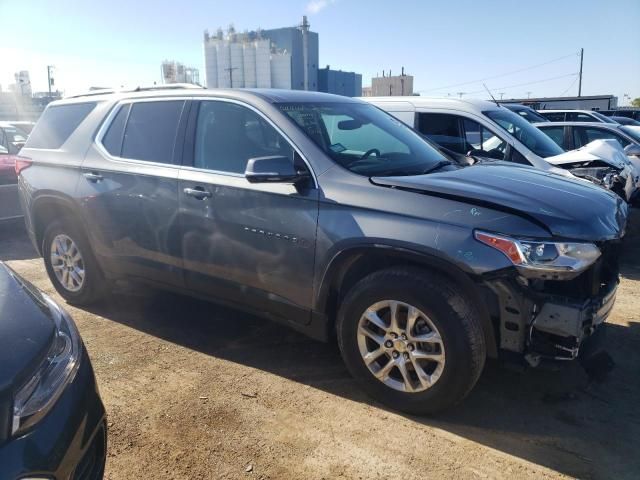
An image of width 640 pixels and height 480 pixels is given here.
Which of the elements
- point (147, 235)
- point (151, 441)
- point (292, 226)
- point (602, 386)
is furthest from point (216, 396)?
point (602, 386)

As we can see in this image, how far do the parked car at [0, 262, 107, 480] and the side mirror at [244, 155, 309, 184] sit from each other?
130cm

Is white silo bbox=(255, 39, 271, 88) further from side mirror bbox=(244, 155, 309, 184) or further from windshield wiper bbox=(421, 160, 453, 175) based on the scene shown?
side mirror bbox=(244, 155, 309, 184)

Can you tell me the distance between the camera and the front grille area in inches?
75.9

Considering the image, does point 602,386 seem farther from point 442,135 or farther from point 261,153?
point 442,135

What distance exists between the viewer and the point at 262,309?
11.8 ft

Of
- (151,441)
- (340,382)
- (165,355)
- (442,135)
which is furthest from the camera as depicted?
(442,135)

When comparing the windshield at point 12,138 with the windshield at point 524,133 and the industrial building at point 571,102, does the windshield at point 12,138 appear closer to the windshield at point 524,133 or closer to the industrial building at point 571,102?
the windshield at point 524,133

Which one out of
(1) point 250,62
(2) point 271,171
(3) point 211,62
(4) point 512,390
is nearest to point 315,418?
(4) point 512,390

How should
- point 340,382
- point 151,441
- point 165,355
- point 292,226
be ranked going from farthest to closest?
point 165,355 < point 340,382 < point 292,226 < point 151,441

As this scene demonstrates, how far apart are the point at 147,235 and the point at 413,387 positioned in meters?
2.28

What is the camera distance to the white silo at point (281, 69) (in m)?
64.8

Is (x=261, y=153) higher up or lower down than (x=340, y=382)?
higher up

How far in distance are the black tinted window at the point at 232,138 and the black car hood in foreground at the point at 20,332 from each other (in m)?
1.58

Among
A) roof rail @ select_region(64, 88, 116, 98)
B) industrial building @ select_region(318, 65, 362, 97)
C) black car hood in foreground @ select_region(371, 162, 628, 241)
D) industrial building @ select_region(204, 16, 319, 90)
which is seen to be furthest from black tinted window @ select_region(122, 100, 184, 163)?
industrial building @ select_region(318, 65, 362, 97)
